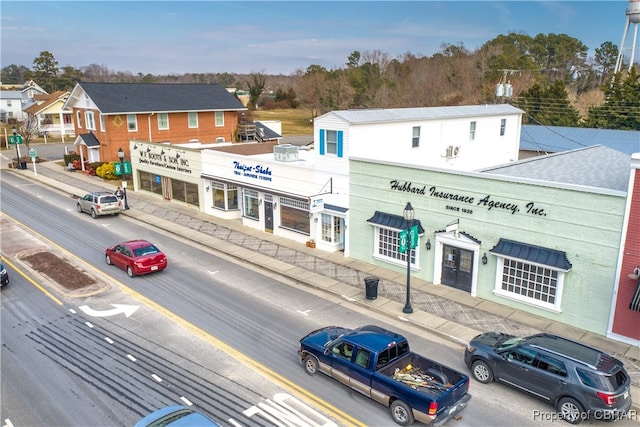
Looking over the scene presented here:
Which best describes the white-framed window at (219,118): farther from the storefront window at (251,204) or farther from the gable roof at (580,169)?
the gable roof at (580,169)

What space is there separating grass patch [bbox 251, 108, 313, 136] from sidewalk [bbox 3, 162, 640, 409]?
186ft

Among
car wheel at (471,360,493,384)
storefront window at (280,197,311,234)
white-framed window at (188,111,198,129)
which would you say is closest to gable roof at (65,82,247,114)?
white-framed window at (188,111,198,129)

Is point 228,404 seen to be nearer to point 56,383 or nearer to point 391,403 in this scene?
point 391,403

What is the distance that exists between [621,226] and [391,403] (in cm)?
996

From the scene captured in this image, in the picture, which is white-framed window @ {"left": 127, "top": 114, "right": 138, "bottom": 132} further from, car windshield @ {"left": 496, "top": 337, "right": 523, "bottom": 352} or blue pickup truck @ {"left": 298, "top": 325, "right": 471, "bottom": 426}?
car windshield @ {"left": 496, "top": 337, "right": 523, "bottom": 352}

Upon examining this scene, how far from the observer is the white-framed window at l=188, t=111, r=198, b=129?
53.1m

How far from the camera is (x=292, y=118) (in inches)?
4274

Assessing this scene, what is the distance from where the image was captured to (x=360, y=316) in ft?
61.1

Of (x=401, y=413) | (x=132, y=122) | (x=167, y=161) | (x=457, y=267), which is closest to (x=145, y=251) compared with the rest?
(x=457, y=267)

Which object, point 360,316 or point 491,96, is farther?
point 491,96

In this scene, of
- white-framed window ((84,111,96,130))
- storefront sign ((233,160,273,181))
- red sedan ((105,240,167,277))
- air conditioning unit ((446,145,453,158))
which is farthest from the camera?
white-framed window ((84,111,96,130))

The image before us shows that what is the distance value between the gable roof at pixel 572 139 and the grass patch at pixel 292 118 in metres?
49.3

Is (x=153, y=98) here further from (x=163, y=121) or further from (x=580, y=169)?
(x=580, y=169)

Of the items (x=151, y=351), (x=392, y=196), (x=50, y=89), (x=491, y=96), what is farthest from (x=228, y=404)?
(x=50, y=89)
